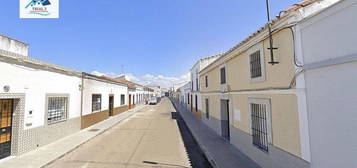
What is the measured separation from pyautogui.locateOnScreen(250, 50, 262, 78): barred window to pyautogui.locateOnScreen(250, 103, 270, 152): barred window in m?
1.07

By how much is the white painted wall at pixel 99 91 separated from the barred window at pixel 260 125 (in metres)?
10.8

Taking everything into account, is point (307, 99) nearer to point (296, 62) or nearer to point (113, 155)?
point (296, 62)

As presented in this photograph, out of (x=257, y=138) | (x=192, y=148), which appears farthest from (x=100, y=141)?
(x=257, y=138)

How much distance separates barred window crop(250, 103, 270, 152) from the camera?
5637 millimetres

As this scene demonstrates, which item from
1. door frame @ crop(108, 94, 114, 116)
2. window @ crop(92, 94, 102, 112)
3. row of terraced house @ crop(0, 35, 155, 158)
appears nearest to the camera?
row of terraced house @ crop(0, 35, 155, 158)

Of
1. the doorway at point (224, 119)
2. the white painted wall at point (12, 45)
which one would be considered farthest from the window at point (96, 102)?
the doorway at point (224, 119)

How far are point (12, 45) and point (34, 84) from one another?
12.1ft

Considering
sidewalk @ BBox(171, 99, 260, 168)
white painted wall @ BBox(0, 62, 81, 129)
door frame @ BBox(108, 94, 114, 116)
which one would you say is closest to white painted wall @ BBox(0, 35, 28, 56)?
white painted wall @ BBox(0, 62, 81, 129)

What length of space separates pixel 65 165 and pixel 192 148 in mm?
5119

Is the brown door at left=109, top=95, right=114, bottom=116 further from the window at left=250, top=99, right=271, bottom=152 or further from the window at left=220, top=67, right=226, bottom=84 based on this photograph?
the window at left=250, top=99, right=271, bottom=152

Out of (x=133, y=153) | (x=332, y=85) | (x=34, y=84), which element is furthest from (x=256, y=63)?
(x=34, y=84)

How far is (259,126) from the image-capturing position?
6059 millimetres

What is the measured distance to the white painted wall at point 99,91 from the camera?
1242 centimetres

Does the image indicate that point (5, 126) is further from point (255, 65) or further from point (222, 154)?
point (255, 65)
